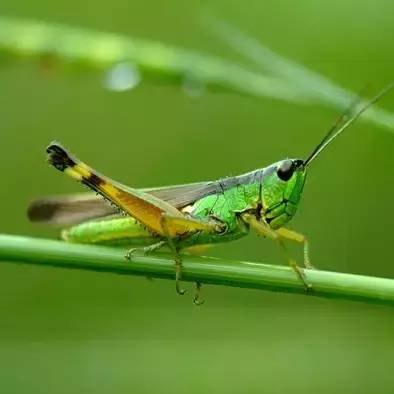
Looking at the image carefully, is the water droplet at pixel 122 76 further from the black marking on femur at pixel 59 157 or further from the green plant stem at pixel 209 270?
the green plant stem at pixel 209 270

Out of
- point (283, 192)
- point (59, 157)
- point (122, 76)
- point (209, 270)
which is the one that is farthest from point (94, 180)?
point (209, 270)

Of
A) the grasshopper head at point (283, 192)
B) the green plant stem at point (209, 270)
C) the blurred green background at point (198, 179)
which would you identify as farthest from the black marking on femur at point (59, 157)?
the grasshopper head at point (283, 192)

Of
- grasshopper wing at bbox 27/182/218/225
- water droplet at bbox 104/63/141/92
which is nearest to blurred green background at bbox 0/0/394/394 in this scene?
water droplet at bbox 104/63/141/92

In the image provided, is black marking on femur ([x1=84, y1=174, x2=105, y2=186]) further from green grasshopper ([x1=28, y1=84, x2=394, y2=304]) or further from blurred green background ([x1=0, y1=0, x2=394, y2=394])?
blurred green background ([x1=0, y1=0, x2=394, y2=394])

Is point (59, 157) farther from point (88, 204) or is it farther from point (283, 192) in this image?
point (283, 192)

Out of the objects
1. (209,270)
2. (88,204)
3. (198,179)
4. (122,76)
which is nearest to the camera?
(209,270)
